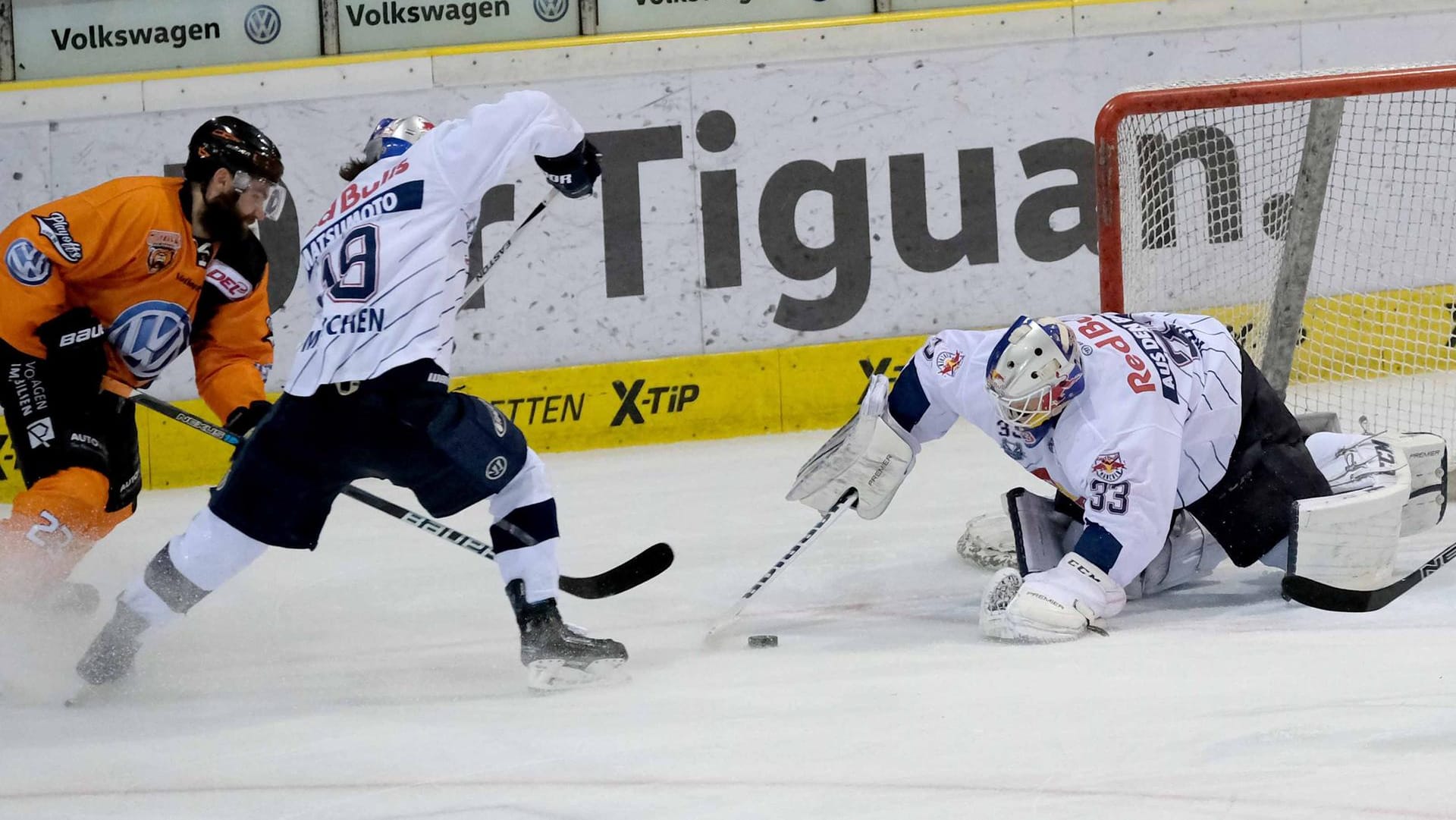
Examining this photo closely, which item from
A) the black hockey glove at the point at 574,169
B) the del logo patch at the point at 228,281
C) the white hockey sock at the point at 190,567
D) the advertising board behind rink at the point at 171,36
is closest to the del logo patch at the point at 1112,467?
the black hockey glove at the point at 574,169

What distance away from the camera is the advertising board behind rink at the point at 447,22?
5.55 m

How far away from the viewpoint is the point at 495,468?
2.63 metres

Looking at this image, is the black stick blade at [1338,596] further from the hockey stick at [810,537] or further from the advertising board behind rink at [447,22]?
the advertising board behind rink at [447,22]

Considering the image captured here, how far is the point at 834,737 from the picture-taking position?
225 cm

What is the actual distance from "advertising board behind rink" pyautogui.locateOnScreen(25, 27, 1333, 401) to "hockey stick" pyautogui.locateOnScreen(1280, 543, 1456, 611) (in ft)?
8.89

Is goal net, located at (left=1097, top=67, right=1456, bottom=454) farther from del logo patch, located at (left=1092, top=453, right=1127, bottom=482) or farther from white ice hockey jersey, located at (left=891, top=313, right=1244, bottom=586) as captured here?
del logo patch, located at (left=1092, top=453, right=1127, bottom=482)

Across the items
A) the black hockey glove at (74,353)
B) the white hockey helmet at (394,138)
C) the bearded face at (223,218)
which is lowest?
the black hockey glove at (74,353)

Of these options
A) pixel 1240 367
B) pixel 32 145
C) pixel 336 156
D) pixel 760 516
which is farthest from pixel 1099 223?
pixel 32 145

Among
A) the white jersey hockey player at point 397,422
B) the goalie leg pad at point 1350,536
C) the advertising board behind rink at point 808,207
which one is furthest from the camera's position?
the advertising board behind rink at point 808,207

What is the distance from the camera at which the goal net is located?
3.61 m

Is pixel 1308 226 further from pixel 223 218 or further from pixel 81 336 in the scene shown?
pixel 81 336

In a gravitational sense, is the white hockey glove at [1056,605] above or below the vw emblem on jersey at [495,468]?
below

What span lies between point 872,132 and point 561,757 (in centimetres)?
356

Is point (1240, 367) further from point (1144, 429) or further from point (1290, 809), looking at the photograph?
point (1290, 809)
